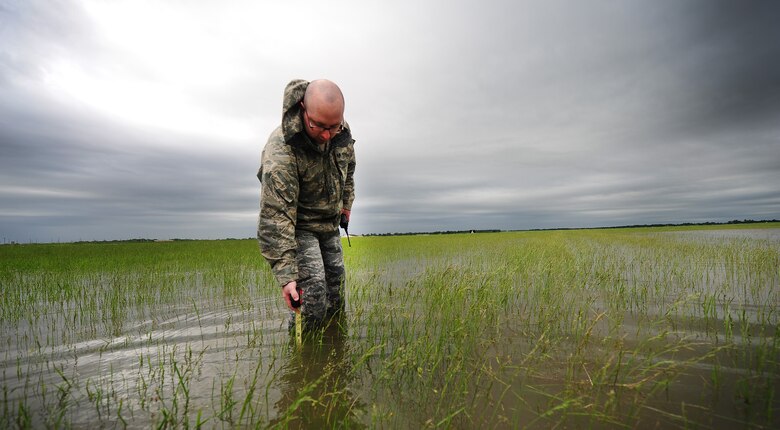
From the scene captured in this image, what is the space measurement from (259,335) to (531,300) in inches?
151

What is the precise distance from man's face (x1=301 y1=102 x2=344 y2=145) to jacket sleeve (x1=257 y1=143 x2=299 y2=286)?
384 mm

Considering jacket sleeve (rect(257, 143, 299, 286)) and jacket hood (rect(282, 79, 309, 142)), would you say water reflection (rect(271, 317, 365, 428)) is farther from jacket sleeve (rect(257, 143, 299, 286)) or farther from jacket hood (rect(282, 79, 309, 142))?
jacket hood (rect(282, 79, 309, 142))

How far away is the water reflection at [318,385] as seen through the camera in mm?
2117

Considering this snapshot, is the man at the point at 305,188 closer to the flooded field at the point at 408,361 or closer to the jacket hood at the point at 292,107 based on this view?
the jacket hood at the point at 292,107

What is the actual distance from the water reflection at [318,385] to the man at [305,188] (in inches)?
13.0

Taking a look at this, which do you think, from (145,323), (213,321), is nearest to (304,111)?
(213,321)

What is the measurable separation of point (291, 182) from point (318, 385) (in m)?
1.81

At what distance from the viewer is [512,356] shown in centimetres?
311

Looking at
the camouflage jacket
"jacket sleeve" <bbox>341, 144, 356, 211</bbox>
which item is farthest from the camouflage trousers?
"jacket sleeve" <bbox>341, 144, 356, 211</bbox>

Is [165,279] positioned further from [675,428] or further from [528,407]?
[675,428]

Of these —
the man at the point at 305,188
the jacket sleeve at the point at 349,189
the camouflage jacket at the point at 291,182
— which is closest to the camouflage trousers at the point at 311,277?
the man at the point at 305,188

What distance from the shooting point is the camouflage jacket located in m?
3.21

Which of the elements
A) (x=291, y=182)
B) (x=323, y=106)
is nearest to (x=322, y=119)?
(x=323, y=106)

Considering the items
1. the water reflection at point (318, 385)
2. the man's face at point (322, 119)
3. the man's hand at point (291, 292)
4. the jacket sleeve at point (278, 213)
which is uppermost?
the man's face at point (322, 119)
